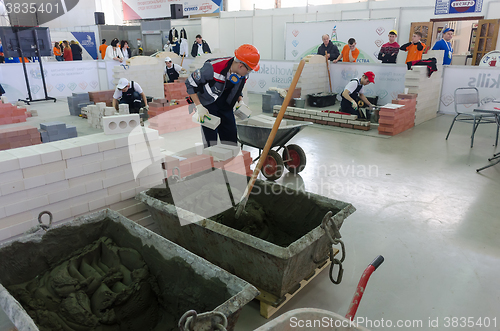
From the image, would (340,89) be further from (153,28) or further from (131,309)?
(153,28)

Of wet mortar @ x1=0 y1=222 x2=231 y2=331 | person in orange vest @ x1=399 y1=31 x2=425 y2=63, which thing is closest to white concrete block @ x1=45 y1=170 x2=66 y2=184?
wet mortar @ x1=0 y1=222 x2=231 y2=331

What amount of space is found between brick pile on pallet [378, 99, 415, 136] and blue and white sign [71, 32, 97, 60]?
761 inches


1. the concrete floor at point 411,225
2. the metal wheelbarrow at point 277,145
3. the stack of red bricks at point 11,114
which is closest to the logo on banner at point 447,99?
the concrete floor at point 411,225

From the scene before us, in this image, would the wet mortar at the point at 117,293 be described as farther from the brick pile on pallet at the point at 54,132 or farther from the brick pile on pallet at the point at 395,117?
the brick pile on pallet at the point at 395,117

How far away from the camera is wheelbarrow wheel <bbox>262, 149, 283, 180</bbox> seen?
552cm

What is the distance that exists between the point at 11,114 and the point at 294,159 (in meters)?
7.83

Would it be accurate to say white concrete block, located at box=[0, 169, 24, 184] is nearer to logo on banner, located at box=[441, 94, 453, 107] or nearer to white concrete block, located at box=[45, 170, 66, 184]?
white concrete block, located at box=[45, 170, 66, 184]

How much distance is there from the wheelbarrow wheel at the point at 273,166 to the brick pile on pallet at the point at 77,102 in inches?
265

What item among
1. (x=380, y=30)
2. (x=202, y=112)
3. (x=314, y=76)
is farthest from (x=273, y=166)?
(x=380, y=30)

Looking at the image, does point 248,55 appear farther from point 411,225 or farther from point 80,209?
point 411,225

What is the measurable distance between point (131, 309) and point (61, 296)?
0.52m

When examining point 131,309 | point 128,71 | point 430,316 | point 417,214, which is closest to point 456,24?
point 128,71

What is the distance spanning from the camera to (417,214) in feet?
14.6

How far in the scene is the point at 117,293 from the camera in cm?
255
